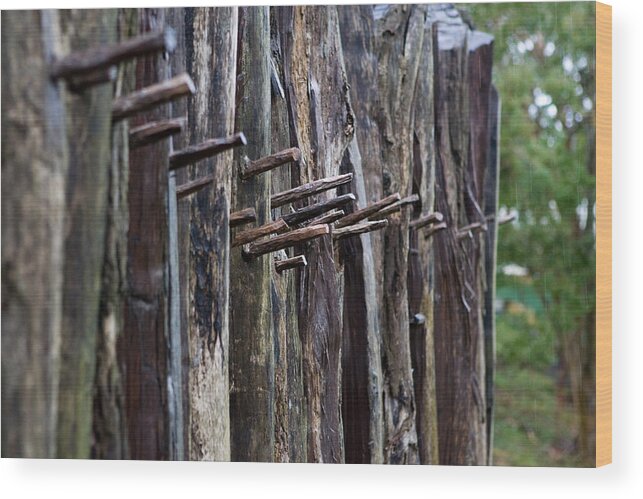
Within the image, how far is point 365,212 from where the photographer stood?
8.00 ft

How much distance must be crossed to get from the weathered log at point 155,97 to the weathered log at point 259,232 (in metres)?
0.42

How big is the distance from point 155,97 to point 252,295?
0.62 m

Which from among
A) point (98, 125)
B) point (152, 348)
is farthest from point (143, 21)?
point (152, 348)

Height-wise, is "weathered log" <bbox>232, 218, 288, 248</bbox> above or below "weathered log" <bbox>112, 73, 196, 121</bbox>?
below

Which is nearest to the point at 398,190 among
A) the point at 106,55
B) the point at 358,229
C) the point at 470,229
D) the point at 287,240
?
the point at 470,229

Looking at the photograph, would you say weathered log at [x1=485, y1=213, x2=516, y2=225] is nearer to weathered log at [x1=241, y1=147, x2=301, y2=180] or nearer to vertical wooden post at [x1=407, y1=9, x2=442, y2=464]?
vertical wooden post at [x1=407, y1=9, x2=442, y2=464]

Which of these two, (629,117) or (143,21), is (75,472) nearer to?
(143,21)

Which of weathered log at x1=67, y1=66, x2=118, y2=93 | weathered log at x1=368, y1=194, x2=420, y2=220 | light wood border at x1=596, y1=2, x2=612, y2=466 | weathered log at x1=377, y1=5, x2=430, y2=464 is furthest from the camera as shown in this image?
weathered log at x1=377, y1=5, x2=430, y2=464

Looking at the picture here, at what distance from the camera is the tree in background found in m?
2.43

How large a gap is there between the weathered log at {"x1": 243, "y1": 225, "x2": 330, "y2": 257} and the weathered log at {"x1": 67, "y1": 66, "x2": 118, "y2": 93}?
0.52 m

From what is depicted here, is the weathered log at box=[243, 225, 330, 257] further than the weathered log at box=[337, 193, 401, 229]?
No

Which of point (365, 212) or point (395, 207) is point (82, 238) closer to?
point (365, 212)

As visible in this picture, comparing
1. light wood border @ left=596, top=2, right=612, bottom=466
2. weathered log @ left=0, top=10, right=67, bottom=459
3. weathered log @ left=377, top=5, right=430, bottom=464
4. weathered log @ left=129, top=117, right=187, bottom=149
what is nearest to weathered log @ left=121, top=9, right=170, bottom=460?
weathered log @ left=129, top=117, right=187, bottom=149

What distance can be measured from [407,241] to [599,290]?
0.57m
